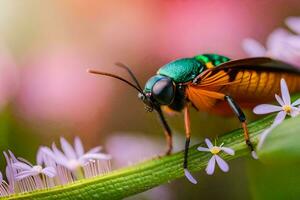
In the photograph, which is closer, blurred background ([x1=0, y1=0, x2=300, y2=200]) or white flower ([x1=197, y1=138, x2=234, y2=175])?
white flower ([x1=197, y1=138, x2=234, y2=175])

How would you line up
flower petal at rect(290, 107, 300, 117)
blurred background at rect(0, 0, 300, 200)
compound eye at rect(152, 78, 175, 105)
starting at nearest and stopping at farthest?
1. flower petal at rect(290, 107, 300, 117)
2. compound eye at rect(152, 78, 175, 105)
3. blurred background at rect(0, 0, 300, 200)

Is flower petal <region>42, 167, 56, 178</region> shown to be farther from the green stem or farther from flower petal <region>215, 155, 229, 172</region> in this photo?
flower petal <region>215, 155, 229, 172</region>

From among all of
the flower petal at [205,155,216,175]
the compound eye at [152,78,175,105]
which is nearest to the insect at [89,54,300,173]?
the compound eye at [152,78,175,105]

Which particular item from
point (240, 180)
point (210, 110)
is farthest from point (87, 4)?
point (210, 110)

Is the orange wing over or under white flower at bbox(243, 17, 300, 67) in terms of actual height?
under

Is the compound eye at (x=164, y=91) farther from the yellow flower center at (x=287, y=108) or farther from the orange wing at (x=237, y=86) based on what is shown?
the yellow flower center at (x=287, y=108)

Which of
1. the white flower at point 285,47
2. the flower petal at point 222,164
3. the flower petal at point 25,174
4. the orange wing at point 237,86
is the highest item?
the white flower at point 285,47

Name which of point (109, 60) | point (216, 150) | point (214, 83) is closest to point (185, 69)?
point (214, 83)

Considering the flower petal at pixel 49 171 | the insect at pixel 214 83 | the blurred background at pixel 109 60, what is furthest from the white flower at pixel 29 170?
the blurred background at pixel 109 60
